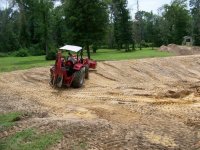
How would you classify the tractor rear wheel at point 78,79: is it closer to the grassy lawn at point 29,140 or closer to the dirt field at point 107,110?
the dirt field at point 107,110

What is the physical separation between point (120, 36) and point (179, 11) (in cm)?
2009

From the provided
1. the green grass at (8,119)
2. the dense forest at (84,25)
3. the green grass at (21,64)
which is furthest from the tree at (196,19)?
the green grass at (8,119)

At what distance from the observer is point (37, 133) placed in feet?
37.0

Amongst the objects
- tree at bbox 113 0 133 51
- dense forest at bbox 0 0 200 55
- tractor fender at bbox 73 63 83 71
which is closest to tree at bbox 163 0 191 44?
dense forest at bbox 0 0 200 55

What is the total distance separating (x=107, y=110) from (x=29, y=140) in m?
4.64

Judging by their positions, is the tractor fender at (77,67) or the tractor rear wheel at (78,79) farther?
the tractor fender at (77,67)

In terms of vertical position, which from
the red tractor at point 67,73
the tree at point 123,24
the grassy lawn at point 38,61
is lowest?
the grassy lawn at point 38,61

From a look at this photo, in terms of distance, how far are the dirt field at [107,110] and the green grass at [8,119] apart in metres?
0.34

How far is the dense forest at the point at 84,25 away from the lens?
118 feet

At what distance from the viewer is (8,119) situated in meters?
13.3

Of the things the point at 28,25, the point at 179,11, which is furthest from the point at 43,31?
the point at 179,11

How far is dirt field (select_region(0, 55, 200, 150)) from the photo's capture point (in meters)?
10.8

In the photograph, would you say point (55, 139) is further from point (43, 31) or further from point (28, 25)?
point (28, 25)

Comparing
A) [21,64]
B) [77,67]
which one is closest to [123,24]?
[21,64]
